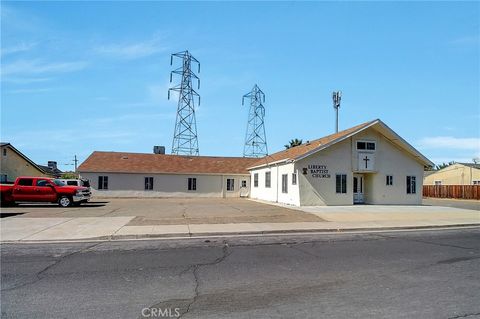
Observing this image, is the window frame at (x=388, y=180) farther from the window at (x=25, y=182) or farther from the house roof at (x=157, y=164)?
the window at (x=25, y=182)

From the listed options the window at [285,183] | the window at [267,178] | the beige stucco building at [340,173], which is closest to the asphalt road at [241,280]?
the beige stucco building at [340,173]

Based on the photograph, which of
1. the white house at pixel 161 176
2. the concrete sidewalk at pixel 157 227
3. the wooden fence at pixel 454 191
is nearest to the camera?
the concrete sidewalk at pixel 157 227

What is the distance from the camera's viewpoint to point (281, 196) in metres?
32.0

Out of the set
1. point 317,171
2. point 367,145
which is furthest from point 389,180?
point 317,171

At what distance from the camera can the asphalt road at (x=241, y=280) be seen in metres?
5.91

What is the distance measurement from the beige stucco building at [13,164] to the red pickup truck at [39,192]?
14248 mm

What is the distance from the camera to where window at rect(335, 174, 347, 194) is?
2942 centimetres

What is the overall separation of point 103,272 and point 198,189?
34644 millimetres

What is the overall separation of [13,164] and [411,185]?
36730mm

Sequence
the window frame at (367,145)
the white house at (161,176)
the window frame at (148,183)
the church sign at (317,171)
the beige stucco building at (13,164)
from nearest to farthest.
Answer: the church sign at (317,171) < the window frame at (367,145) < the beige stucco building at (13,164) < the white house at (161,176) < the window frame at (148,183)

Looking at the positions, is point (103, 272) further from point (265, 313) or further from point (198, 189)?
point (198, 189)

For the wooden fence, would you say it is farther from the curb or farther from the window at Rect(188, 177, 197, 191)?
the curb

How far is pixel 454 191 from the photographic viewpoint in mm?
47594

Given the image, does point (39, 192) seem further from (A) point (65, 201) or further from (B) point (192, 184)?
(B) point (192, 184)
